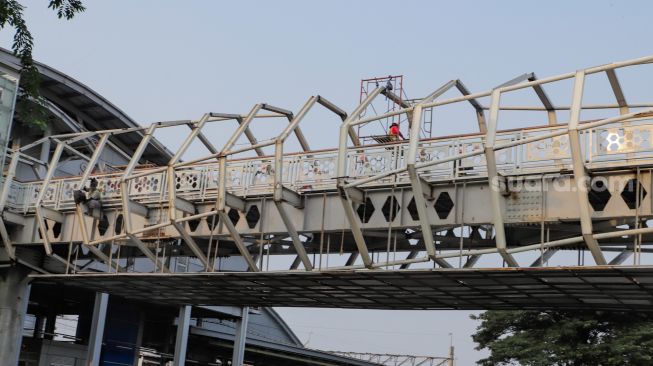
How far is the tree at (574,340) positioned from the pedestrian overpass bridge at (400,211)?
415 inches

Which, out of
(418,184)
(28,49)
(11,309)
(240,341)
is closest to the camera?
(28,49)

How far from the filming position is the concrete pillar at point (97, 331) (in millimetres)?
35750

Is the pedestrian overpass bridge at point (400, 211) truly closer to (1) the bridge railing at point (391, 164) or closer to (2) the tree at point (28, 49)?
(1) the bridge railing at point (391, 164)

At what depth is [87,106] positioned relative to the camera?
4219 centimetres

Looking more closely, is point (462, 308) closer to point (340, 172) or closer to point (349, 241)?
point (349, 241)

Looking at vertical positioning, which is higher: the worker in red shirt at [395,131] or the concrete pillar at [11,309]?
the worker in red shirt at [395,131]

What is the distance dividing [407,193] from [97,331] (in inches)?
759

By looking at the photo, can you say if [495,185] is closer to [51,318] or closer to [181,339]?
[181,339]

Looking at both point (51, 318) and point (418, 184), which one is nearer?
point (418, 184)

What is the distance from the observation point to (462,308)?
84.9ft

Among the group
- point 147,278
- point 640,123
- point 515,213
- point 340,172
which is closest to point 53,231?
point 147,278

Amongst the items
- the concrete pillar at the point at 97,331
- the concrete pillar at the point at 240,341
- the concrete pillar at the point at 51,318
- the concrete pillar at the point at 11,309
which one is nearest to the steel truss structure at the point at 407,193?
the concrete pillar at the point at 11,309

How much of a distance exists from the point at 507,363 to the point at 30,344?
2134 cm

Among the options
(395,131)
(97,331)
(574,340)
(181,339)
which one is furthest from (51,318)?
(395,131)
